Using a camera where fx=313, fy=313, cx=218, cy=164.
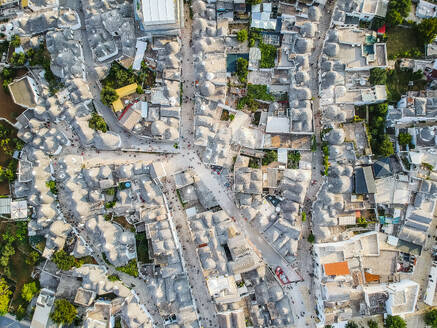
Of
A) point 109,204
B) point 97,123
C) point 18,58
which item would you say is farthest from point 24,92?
point 109,204

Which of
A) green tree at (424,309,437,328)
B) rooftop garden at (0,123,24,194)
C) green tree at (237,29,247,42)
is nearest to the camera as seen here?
green tree at (424,309,437,328)

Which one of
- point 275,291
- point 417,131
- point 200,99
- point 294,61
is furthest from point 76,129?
point 417,131

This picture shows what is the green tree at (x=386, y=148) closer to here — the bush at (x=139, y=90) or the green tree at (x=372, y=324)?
the green tree at (x=372, y=324)

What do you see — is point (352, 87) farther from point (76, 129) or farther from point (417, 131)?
point (76, 129)

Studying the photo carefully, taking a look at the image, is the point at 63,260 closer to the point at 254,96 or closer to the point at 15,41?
the point at 15,41

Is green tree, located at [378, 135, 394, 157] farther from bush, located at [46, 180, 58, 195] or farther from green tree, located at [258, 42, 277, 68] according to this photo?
bush, located at [46, 180, 58, 195]

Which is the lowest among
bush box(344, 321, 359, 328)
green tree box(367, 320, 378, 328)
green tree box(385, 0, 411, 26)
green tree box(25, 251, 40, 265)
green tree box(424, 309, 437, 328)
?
green tree box(367, 320, 378, 328)

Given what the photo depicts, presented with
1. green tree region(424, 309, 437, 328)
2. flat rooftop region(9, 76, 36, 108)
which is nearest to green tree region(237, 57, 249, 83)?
flat rooftop region(9, 76, 36, 108)
